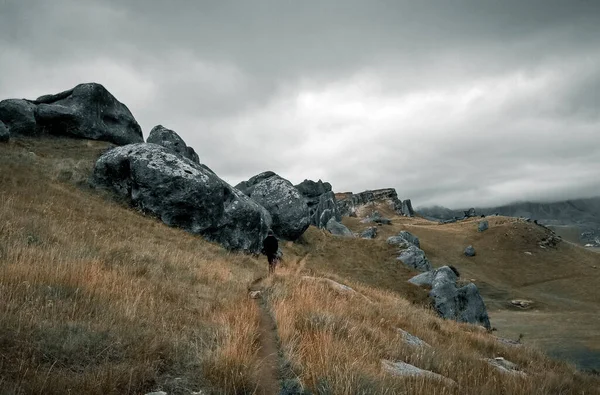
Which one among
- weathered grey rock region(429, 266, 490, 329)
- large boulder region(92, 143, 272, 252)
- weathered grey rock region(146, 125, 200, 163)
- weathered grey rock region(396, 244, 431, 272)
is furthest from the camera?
weathered grey rock region(396, 244, 431, 272)

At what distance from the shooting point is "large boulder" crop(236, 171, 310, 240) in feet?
127

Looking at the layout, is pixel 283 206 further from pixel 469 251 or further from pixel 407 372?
pixel 469 251

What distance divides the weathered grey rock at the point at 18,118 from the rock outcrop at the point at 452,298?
37.0 m

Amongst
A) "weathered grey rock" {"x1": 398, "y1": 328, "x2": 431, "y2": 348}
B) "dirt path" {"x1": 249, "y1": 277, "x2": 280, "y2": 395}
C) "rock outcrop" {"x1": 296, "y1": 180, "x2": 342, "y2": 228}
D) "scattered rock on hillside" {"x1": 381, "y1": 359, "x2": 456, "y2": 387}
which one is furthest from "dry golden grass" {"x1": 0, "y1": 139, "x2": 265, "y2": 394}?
"rock outcrop" {"x1": 296, "y1": 180, "x2": 342, "y2": 228}

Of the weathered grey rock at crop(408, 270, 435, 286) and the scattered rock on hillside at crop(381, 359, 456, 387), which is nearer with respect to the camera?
the scattered rock on hillside at crop(381, 359, 456, 387)

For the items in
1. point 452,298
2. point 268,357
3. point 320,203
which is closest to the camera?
point 268,357

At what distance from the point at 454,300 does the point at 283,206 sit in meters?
18.4

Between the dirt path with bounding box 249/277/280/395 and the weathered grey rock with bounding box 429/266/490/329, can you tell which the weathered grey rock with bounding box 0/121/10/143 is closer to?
the dirt path with bounding box 249/277/280/395

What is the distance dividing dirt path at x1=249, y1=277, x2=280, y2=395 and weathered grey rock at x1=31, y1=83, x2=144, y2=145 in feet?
109

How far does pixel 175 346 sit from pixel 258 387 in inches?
54.7

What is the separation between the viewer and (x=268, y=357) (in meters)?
6.02

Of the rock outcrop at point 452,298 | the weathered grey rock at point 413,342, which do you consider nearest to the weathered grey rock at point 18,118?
the weathered grey rock at point 413,342

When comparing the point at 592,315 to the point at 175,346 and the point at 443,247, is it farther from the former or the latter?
the point at 175,346

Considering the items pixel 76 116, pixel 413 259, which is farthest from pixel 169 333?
pixel 413 259
